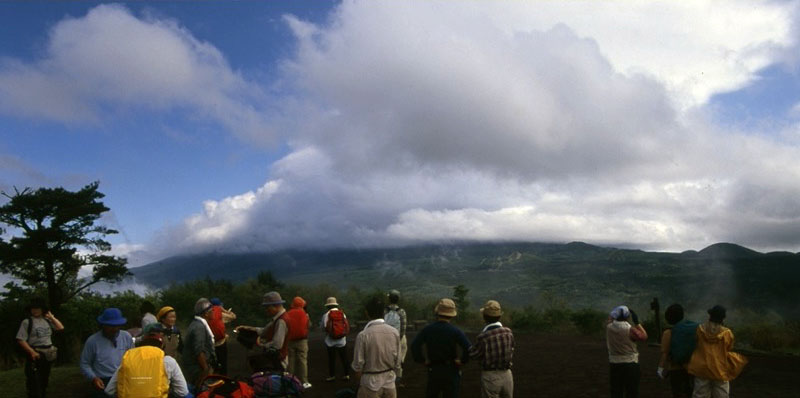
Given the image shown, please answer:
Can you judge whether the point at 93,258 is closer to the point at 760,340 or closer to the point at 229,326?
the point at 229,326

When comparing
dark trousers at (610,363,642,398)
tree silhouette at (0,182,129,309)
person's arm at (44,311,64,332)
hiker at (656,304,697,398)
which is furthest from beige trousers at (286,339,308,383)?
tree silhouette at (0,182,129,309)

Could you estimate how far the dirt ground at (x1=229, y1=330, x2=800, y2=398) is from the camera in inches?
464

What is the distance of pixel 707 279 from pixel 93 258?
314ft

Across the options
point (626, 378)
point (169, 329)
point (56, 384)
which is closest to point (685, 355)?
point (626, 378)

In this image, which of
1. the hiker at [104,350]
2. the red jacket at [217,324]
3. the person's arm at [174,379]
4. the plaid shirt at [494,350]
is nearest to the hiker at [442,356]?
the plaid shirt at [494,350]

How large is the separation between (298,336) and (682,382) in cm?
562

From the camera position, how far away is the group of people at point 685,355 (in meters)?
6.41

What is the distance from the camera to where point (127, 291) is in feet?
89.7

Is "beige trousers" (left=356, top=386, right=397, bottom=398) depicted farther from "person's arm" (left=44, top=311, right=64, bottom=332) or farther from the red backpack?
"person's arm" (left=44, top=311, right=64, bottom=332)

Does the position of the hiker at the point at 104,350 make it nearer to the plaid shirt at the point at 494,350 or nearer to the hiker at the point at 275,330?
the hiker at the point at 275,330

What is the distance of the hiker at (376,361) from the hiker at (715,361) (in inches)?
131

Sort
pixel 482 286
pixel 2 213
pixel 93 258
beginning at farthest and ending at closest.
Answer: pixel 482 286
pixel 93 258
pixel 2 213

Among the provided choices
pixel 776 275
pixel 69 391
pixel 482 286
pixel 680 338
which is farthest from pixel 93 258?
pixel 482 286

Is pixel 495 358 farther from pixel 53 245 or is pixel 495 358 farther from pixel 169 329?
pixel 53 245
